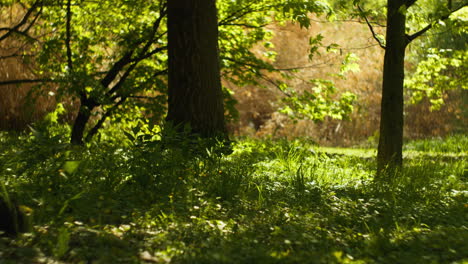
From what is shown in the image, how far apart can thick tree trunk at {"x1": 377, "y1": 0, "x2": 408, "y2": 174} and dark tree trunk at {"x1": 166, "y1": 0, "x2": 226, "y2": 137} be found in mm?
2244

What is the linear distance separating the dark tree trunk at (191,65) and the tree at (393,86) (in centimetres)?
217

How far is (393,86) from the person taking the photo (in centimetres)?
666

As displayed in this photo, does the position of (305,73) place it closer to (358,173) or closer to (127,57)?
(127,57)

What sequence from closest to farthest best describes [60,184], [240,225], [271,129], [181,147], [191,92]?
[240,225] < [60,184] < [181,147] < [191,92] < [271,129]

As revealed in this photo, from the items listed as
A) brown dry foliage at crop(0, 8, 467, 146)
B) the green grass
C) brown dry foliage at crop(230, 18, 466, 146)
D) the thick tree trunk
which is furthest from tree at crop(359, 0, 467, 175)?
brown dry foliage at crop(230, 18, 466, 146)

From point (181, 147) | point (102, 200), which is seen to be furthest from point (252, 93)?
point (102, 200)

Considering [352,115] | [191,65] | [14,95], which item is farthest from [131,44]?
[352,115]

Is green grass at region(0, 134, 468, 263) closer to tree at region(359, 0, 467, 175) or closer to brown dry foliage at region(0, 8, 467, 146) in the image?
tree at region(359, 0, 467, 175)

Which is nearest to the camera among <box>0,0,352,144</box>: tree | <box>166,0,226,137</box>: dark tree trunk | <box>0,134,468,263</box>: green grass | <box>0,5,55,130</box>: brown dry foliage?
<box>0,134,468,263</box>: green grass

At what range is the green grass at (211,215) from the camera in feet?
9.70

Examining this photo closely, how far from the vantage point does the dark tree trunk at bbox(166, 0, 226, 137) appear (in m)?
6.49

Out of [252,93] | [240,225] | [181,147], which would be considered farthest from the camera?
[252,93]

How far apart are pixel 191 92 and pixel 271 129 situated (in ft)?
45.8

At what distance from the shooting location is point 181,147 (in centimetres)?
512
